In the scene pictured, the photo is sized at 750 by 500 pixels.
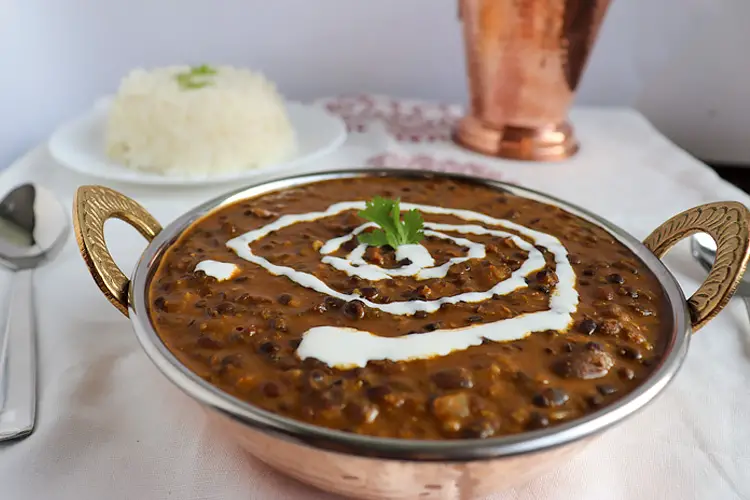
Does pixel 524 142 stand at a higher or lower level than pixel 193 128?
lower

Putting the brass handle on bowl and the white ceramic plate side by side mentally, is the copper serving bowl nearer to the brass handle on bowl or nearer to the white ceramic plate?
the brass handle on bowl

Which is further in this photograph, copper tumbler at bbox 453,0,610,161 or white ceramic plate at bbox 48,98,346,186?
copper tumbler at bbox 453,0,610,161

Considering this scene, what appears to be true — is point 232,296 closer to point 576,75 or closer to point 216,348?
point 216,348

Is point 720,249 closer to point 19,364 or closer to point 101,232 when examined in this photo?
point 101,232

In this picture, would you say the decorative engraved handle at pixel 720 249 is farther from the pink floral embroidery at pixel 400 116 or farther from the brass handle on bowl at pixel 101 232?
the pink floral embroidery at pixel 400 116

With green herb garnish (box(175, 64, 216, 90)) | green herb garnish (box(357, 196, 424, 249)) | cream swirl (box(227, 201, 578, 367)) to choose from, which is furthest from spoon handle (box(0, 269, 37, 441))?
green herb garnish (box(175, 64, 216, 90))

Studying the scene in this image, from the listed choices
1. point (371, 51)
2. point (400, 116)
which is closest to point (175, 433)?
point (400, 116)

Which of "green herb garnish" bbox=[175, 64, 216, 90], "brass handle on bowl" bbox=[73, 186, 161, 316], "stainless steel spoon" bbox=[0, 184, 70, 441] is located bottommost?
"stainless steel spoon" bbox=[0, 184, 70, 441]

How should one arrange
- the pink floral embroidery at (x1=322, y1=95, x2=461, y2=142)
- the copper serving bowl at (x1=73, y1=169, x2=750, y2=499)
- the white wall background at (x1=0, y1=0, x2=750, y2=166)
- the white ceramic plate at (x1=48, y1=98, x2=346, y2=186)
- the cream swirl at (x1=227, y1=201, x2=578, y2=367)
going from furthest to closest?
the white wall background at (x1=0, y1=0, x2=750, y2=166)
the pink floral embroidery at (x1=322, y1=95, x2=461, y2=142)
the white ceramic plate at (x1=48, y1=98, x2=346, y2=186)
the cream swirl at (x1=227, y1=201, x2=578, y2=367)
the copper serving bowl at (x1=73, y1=169, x2=750, y2=499)
